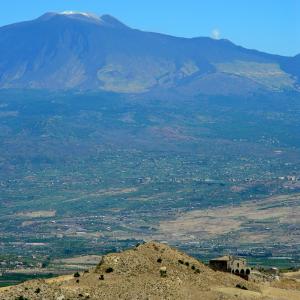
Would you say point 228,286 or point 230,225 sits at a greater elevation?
point 228,286

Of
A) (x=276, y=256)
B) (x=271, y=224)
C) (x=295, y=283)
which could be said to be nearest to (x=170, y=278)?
(x=295, y=283)

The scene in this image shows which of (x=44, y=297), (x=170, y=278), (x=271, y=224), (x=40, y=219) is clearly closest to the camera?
(x=44, y=297)

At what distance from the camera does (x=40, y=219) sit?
636 ft

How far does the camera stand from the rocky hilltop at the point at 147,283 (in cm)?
3984

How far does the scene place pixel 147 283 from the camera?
41.3 m

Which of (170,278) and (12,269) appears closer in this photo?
(170,278)

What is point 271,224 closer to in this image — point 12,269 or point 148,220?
point 148,220

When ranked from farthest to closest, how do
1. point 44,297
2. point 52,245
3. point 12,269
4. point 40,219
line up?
1. point 40,219
2. point 52,245
3. point 12,269
4. point 44,297

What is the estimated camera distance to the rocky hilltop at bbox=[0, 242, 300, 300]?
39.8m

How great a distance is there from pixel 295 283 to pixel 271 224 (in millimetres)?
127149

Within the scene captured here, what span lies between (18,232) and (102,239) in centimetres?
2058

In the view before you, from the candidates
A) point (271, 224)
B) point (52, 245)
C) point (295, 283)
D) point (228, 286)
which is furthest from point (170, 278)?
point (271, 224)

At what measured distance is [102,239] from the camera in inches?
6516

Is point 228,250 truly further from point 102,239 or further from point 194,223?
point 194,223
